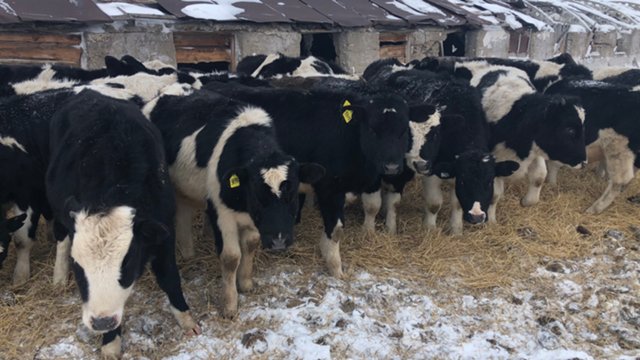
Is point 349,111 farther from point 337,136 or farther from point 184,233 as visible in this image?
point 184,233

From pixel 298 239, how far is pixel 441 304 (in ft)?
5.88

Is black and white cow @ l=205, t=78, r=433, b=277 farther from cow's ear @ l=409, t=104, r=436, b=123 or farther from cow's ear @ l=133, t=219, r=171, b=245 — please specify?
cow's ear @ l=133, t=219, r=171, b=245

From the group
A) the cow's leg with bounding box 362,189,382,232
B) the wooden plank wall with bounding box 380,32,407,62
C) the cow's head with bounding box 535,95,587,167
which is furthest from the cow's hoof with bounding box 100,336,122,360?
the wooden plank wall with bounding box 380,32,407,62

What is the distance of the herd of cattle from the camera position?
3807 millimetres

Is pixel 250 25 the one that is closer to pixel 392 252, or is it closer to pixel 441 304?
pixel 392 252

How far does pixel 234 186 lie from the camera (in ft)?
13.4

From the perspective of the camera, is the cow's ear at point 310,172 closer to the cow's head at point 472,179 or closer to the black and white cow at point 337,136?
the black and white cow at point 337,136

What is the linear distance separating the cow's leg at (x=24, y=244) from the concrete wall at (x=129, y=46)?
4.45 metres

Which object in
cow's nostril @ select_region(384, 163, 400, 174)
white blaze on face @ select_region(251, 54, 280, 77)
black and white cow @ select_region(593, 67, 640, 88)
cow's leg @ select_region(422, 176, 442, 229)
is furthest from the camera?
white blaze on face @ select_region(251, 54, 280, 77)

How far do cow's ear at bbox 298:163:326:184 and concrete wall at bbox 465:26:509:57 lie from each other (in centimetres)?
1126

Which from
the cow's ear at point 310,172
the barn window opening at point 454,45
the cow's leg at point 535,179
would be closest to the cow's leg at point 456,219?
the cow's leg at point 535,179

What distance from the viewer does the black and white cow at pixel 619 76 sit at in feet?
24.6

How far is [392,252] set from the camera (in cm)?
570

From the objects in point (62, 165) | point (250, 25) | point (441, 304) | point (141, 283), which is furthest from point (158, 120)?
point (250, 25)
